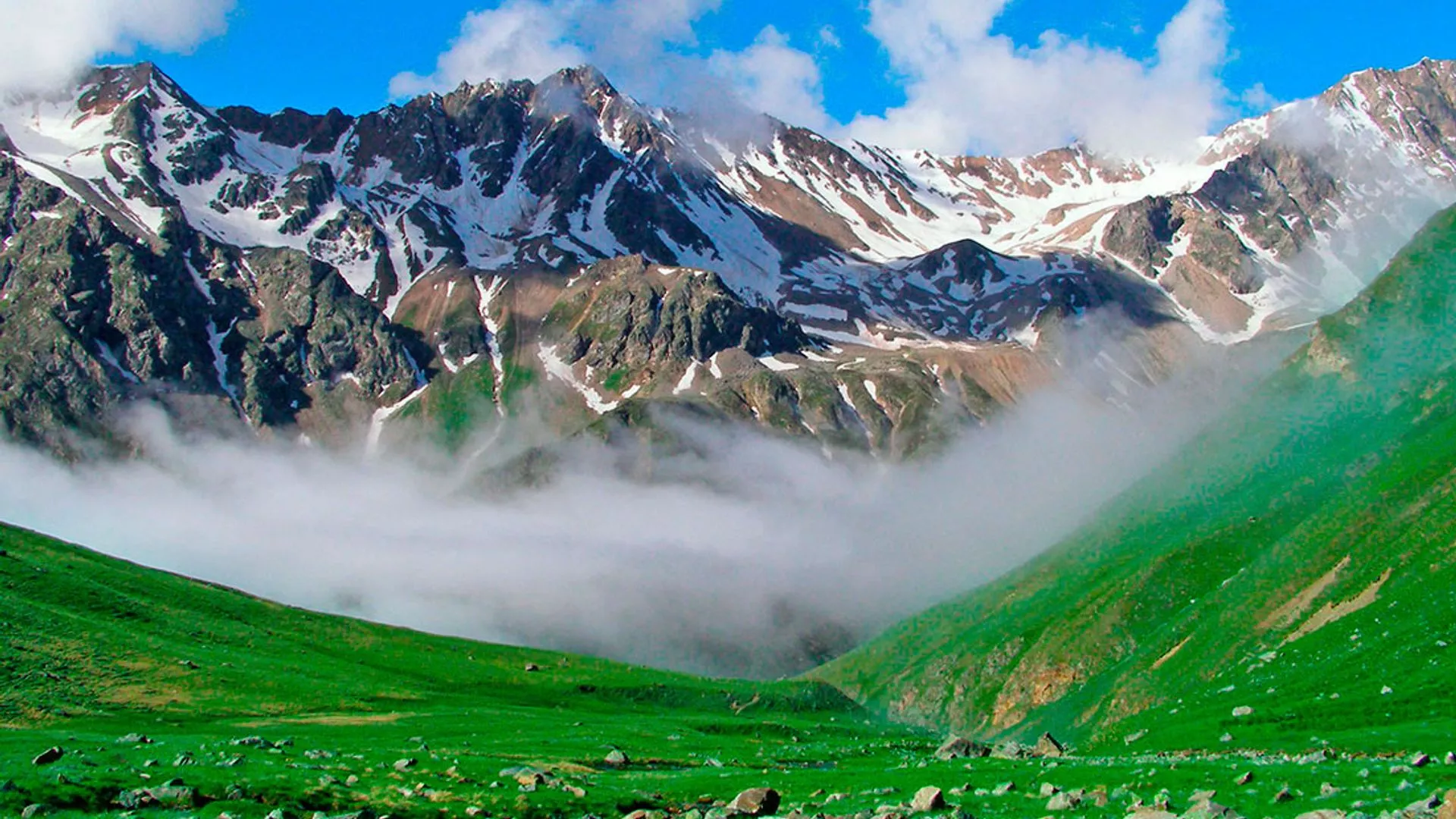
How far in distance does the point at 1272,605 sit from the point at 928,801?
289ft

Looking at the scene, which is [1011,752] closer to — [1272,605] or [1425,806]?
[1425,806]

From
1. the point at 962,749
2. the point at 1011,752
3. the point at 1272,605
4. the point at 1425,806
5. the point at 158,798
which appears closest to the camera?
the point at 1425,806

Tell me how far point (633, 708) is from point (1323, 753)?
256ft

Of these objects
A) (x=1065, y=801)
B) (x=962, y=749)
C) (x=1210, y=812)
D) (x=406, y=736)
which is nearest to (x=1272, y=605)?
(x=962, y=749)

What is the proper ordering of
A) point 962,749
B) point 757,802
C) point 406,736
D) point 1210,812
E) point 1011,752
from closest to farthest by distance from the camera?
point 1210,812 → point 757,802 → point 1011,752 → point 406,736 → point 962,749

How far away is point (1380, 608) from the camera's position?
89.4 meters

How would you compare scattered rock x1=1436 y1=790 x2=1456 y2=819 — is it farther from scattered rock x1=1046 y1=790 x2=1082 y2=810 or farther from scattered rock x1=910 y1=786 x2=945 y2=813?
scattered rock x1=910 y1=786 x2=945 y2=813

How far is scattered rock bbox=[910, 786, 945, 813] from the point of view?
1390 inches

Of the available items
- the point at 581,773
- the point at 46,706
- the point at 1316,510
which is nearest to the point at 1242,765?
the point at 581,773

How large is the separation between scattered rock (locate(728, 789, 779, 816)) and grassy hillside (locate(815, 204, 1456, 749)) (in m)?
30.7

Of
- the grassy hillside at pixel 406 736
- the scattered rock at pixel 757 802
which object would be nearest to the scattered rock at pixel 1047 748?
the grassy hillside at pixel 406 736

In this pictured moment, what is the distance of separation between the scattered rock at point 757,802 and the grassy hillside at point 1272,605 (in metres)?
30.7

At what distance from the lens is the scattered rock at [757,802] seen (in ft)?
130

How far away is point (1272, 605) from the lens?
109 m
